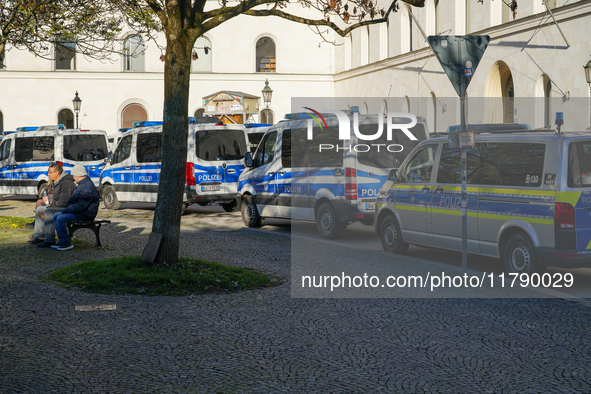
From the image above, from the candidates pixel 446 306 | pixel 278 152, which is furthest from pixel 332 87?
pixel 446 306

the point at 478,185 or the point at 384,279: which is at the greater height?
the point at 478,185

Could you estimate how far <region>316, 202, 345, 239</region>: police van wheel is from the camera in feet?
42.8

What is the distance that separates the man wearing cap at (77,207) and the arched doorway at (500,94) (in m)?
24.0

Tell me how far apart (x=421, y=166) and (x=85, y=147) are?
14373 millimetres

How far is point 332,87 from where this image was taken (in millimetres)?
55188

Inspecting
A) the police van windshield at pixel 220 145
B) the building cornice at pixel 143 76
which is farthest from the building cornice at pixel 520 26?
the police van windshield at pixel 220 145

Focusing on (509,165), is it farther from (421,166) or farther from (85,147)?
(85,147)

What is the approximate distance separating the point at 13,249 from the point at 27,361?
21.0 feet

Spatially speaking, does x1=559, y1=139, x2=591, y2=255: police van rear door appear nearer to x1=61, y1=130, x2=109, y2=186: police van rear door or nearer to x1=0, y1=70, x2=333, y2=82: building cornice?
x1=61, y1=130, x2=109, y2=186: police van rear door

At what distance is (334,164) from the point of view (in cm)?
1283

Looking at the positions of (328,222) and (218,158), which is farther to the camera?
(218,158)

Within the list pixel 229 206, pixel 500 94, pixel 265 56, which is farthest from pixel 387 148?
pixel 265 56

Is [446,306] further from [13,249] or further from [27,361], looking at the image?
[13,249]

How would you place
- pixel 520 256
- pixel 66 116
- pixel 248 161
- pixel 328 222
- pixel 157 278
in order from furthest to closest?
pixel 66 116, pixel 248 161, pixel 328 222, pixel 520 256, pixel 157 278
